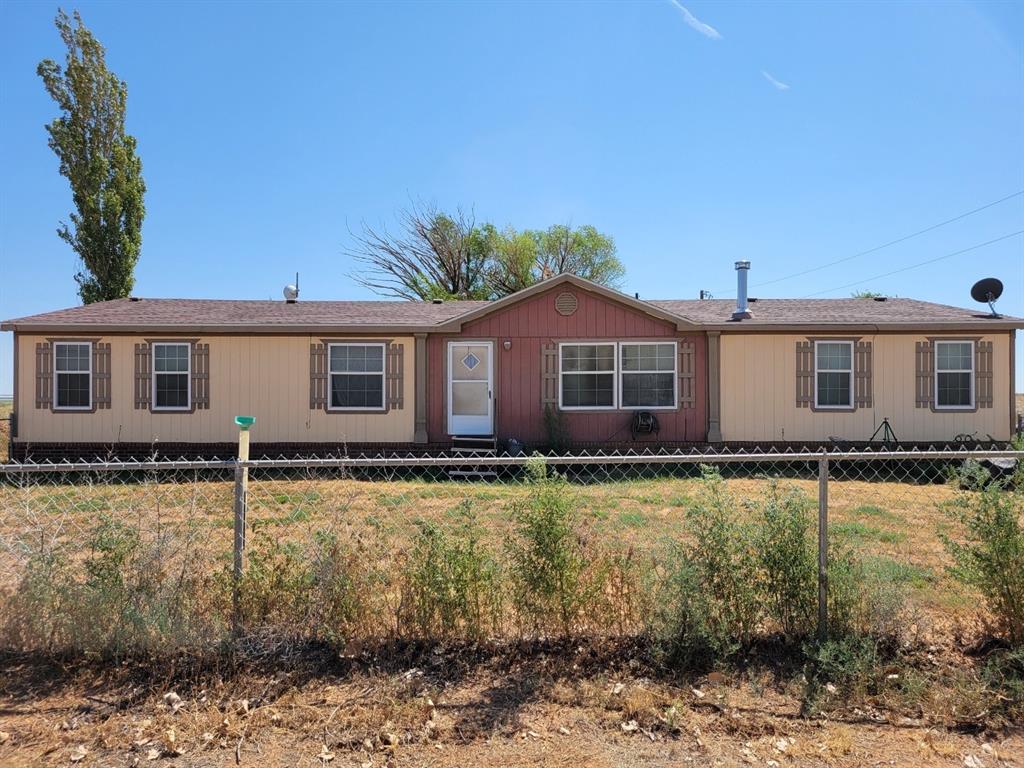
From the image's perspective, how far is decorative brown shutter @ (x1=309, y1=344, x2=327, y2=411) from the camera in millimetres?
12211

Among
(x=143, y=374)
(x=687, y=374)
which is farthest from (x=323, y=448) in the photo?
(x=687, y=374)

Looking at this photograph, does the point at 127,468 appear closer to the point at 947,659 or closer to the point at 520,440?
the point at 947,659

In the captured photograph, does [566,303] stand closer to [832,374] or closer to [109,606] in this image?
[832,374]

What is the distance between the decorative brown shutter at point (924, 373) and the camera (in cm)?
1216

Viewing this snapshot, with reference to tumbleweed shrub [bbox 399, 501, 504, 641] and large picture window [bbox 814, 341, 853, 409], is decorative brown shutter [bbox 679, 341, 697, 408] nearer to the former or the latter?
large picture window [bbox 814, 341, 853, 409]

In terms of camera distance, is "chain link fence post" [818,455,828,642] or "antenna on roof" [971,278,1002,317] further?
"antenna on roof" [971,278,1002,317]

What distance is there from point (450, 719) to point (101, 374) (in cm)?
1200

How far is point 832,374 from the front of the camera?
12.3m

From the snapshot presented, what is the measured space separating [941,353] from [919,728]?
Answer: 11.4 metres

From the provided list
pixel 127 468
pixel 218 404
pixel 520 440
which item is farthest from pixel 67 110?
pixel 127 468

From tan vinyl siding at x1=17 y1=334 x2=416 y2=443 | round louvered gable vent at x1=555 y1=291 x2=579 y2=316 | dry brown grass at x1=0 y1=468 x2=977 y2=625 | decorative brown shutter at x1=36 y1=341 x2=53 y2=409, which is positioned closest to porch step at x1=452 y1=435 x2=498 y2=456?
tan vinyl siding at x1=17 y1=334 x2=416 y2=443

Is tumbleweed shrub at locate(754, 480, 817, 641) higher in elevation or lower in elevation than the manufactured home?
lower

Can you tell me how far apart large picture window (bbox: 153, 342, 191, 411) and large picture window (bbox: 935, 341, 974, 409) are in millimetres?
14926

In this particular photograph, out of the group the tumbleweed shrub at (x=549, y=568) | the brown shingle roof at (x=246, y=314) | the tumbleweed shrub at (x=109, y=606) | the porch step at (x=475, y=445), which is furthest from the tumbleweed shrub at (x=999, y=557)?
the brown shingle roof at (x=246, y=314)
